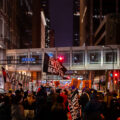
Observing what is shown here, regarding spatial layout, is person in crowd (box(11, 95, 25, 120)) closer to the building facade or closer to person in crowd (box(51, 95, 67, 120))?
person in crowd (box(51, 95, 67, 120))

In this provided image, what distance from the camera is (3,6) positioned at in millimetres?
51156

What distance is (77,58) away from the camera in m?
54.7

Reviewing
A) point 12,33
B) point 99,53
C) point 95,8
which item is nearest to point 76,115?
point 99,53

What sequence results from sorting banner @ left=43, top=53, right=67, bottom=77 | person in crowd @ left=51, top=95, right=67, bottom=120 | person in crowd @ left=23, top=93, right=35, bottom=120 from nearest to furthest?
person in crowd @ left=51, top=95, right=67, bottom=120
person in crowd @ left=23, top=93, right=35, bottom=120
banner @ left=43, top=53, right=67, bottom=77

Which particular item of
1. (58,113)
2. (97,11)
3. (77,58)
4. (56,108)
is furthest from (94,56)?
(97,11)

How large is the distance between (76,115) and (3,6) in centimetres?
4310

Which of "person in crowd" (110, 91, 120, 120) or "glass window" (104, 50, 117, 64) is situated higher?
"glass window" (104, 50, 117, 64)

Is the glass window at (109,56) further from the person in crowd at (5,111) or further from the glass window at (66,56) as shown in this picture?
the person in crowd at (5,111)

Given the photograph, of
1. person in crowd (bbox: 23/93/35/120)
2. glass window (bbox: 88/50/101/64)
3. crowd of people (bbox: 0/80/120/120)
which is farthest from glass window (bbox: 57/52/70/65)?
person in crowd (bbox: 23/93/35/120)

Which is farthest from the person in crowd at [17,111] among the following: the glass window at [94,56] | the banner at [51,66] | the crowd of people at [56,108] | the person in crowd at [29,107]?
the glass window at [94,56]

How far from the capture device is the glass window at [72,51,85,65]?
54.3m

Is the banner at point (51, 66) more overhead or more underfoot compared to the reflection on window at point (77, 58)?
more underfoot

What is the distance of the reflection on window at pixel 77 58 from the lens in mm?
54281

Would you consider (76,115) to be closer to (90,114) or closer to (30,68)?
(90,114)
